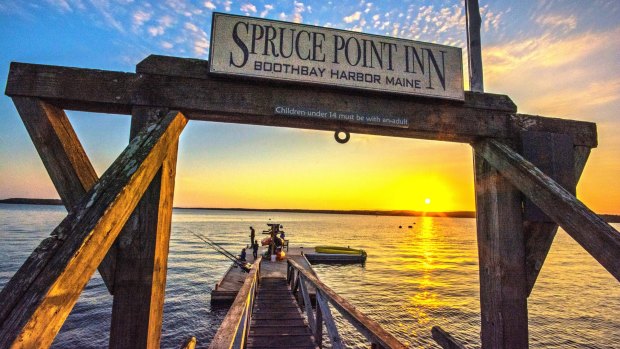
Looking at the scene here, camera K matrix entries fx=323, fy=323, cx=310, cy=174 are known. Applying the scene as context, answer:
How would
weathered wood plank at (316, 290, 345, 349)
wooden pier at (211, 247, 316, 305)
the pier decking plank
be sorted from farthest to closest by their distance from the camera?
wooden pier at (211, 247, 316, 305)
the pier decking plank
weathered wood plank at (316, 290, 345, 349)

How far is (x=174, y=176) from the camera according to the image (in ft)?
8.01

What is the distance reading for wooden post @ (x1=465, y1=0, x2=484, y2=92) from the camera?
3.14 meters

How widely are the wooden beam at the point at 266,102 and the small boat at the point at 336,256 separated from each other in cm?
2584

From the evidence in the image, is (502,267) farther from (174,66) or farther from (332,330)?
(174,66)

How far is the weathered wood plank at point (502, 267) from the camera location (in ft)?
8.46

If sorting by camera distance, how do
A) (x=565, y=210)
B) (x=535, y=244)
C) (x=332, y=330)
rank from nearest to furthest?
(x=565, y=210), (x=535, y=244), (x=332, y=330)

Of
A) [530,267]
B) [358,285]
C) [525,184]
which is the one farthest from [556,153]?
[358,285]

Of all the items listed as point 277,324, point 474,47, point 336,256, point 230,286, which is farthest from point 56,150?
point 336,256

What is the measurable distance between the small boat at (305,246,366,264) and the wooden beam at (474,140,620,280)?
2612 cm

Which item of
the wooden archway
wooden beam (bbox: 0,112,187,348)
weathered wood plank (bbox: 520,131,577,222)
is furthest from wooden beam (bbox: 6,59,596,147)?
wooden beam (bbox: 0,112,187,348)

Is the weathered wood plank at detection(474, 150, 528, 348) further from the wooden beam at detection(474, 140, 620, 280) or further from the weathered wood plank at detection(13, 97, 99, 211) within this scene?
the weathered wood plank at detection(13, 97, 99, 211)

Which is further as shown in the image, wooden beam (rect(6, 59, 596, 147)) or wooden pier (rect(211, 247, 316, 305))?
wooden pier (rect(211, 247, 316, 305))

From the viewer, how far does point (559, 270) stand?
33.1 meters

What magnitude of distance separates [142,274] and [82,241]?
68cm
